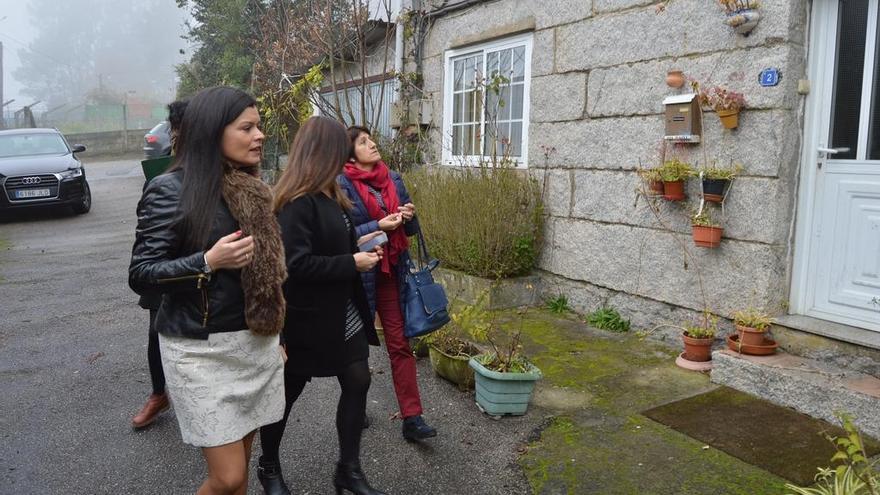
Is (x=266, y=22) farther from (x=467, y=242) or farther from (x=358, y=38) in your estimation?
(x=467, y=242)

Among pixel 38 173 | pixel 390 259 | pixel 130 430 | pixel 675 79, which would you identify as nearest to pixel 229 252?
pixel 390 259

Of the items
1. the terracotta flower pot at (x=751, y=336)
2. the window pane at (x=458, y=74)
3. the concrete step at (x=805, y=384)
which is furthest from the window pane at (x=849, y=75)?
the window pane at (x=458, y=74)

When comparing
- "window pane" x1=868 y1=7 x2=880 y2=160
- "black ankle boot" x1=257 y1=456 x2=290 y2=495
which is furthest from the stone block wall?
"black ankle boot" x1=257 y1=456 x2=290 y2=495

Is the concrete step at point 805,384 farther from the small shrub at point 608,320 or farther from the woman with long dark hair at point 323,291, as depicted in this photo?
the woman with long dark hair at point 323,291

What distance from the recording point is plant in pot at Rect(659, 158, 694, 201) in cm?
526

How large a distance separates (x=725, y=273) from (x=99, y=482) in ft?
13.8

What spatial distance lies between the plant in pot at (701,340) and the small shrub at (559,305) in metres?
1.60

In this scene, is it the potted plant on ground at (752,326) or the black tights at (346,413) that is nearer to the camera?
the black tights at (346,413)

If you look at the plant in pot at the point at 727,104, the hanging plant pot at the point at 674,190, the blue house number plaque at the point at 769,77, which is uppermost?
the blue house number plaque at the point at 769,77

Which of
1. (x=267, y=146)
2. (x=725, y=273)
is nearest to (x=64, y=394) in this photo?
(x=725, y=273)

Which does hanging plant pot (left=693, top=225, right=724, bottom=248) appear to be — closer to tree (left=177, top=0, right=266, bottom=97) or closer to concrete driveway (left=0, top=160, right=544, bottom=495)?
concrete driveway (left=0, top=160, right=544, bottom=495)

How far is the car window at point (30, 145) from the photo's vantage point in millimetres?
13828

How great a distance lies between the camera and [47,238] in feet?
38.1

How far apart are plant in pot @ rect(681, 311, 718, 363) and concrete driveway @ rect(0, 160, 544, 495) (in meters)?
1.44
